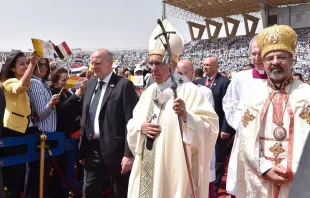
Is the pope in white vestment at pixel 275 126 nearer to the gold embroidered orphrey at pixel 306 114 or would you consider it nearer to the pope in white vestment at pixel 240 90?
the gold embroidered orphrey at pixel 306 114

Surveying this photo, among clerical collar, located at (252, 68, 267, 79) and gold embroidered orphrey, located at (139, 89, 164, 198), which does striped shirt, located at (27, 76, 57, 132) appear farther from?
clerical collar, located at (252, 68, 267, 79)

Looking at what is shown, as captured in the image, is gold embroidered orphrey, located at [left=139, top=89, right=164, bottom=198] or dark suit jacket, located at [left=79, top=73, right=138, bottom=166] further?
dark suit jacket, located at [left=79, top=73, right=138, bottom=166]

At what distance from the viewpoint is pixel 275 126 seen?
9.05 ft

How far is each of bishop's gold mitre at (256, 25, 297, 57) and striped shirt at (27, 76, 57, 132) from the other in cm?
267

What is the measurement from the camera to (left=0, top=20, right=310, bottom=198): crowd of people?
9.03ft

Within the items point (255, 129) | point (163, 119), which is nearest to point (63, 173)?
point (163, 119)

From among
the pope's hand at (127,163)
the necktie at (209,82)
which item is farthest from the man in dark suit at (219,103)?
the pope's hand at (127,163)

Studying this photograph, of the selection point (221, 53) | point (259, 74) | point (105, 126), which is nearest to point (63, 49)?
point (105, 126)

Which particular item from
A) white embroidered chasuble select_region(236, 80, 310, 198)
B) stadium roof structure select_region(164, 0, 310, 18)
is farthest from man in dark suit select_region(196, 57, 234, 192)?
stadium roof structure select_region(164, 0, 310, 18)

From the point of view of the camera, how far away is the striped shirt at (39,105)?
441cm

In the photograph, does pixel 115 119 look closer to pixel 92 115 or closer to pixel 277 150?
pixel 92 115

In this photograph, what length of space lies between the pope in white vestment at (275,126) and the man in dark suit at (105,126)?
1.40 metres

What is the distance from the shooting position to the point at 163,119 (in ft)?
10.5

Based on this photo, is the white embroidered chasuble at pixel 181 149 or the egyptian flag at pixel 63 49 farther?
the egyptian flag at pixel 63 49
